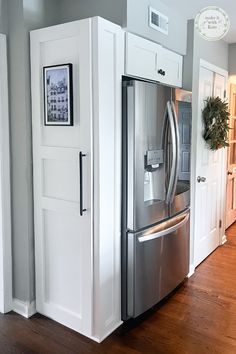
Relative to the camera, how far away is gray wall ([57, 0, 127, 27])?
231cm

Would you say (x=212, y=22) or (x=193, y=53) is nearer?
(x=212, y=22)

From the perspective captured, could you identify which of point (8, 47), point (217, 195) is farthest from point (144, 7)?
point (217, 195)

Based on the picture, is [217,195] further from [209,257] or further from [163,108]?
[163,108]

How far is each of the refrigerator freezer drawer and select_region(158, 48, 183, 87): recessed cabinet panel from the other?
1.19 m

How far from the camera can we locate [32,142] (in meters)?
2.49

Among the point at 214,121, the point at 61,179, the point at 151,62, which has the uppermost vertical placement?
the point at 151,62

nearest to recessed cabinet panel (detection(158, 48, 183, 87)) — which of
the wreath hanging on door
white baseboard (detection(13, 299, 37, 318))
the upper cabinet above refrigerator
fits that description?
the upper cabinet above refrigerator

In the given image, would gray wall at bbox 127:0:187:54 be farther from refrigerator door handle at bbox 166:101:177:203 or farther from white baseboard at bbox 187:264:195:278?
white baseboard at bbox 187:264:195:278

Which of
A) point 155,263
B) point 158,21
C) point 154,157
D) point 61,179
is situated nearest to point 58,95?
point 61,179

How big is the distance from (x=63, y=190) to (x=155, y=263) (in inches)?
35.9

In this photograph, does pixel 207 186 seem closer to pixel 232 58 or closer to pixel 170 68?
pixel 170 68

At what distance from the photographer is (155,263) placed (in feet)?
8.56

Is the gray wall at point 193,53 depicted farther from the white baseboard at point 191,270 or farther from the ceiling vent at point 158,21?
the white baseboard at point 191,270

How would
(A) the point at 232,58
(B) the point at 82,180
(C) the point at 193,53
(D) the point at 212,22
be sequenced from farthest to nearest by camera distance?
(A) the point at 232,58, (C) the point at 193,53, (D) the point at 212,22, (B) the point at 82,180
